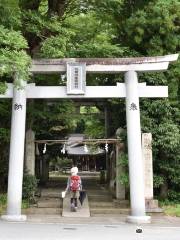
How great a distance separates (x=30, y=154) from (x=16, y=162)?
474 centimetres

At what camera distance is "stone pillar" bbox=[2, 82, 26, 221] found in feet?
52.4

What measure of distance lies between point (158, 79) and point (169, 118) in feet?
6.13

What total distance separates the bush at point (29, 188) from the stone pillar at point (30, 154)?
68cm

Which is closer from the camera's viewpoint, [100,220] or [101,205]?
[100,220]

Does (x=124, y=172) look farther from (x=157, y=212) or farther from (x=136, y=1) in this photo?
(x=136, y=1)

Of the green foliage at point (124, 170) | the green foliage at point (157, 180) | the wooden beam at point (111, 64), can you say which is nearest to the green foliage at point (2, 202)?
the green foliage at point (124, 170)

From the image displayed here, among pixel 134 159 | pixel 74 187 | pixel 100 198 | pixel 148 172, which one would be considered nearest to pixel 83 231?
pixel 134 159

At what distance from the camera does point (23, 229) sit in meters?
13.8

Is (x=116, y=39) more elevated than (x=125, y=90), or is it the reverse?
(x=116, y=39)

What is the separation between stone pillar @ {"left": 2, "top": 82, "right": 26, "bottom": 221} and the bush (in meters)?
3.44

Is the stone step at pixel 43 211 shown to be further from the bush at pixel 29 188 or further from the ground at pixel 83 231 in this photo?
the ground at pixel 83 231

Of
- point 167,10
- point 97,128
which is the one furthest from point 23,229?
point 97,128

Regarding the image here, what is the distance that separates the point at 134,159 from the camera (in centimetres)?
1652

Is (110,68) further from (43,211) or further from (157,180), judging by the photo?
(43,211)
